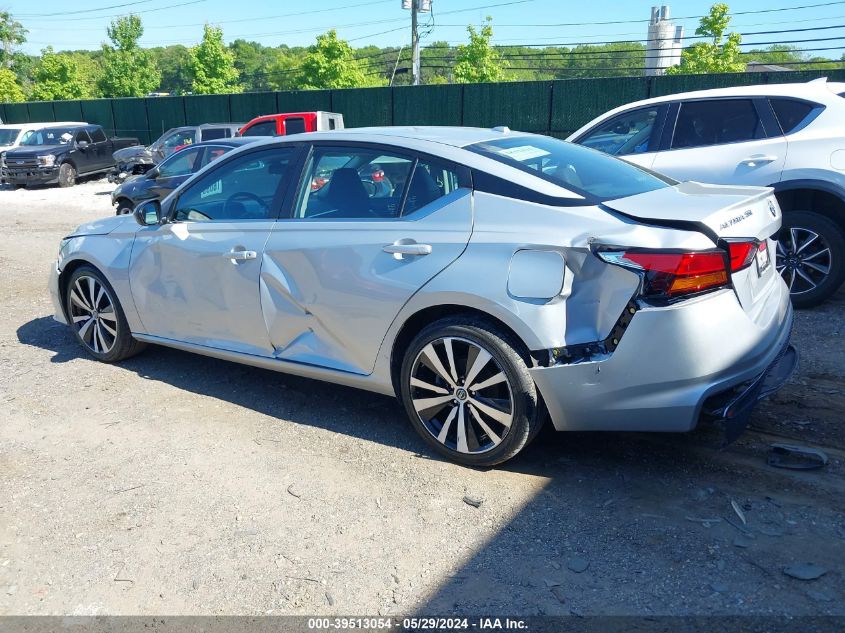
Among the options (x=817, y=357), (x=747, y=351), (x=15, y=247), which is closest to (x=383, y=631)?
(x=747, y=351)

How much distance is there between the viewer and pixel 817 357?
→ 5242 mm

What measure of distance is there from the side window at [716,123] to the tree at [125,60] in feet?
191

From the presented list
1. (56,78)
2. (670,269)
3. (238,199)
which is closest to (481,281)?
(670,269)

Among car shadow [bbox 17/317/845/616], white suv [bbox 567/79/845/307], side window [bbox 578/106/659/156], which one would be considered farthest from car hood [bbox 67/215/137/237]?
white suv [bbox 567/79/845/307]

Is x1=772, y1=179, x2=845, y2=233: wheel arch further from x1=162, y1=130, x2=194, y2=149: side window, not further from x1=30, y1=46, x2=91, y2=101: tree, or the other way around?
x1=30, y1=46, x2=91, y2=101: tree

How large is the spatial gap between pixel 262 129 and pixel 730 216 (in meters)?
14.1

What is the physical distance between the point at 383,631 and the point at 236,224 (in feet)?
9.01

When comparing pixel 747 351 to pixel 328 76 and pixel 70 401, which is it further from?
pixel 328 76

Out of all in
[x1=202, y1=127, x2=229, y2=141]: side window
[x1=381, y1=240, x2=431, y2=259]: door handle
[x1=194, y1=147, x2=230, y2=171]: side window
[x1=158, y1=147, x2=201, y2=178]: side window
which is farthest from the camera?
[x1=202, y1=127, x2=229, y2=141]: side window

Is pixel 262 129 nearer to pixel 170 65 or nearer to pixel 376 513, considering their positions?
pixel 376 513

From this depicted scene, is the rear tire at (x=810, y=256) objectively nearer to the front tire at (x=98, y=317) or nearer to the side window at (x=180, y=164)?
the front tire at (x=98, y=317)

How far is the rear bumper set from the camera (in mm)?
3191

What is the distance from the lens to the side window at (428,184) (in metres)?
3.86

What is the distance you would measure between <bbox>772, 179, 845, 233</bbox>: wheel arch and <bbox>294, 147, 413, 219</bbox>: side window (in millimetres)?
3839
